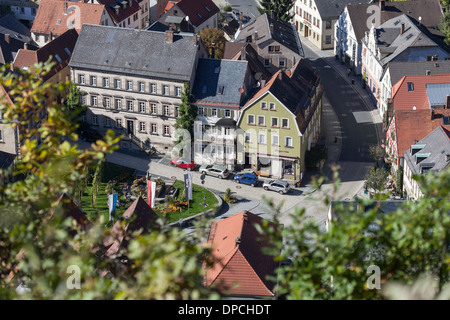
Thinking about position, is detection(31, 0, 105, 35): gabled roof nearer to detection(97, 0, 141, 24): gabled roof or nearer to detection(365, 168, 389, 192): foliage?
detection(97, 0, 141, 24): gabled roof

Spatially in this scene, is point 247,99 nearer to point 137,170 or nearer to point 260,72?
point 260,72

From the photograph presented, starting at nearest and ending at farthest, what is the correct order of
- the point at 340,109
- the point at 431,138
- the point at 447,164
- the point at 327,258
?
the point at 327,258, the point at 447,164, the point at 431,138, the point at 340,109

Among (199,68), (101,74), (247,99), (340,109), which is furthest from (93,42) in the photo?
(340,109)

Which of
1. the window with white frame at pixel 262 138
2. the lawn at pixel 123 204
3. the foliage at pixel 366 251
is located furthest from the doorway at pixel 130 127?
the foliage at pixel 366 251

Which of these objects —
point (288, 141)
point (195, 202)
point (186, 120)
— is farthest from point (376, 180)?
point (186, 120)

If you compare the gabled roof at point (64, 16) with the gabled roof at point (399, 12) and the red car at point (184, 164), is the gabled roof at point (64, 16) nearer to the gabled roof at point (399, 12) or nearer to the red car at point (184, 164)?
the red car at point (184, 164)
